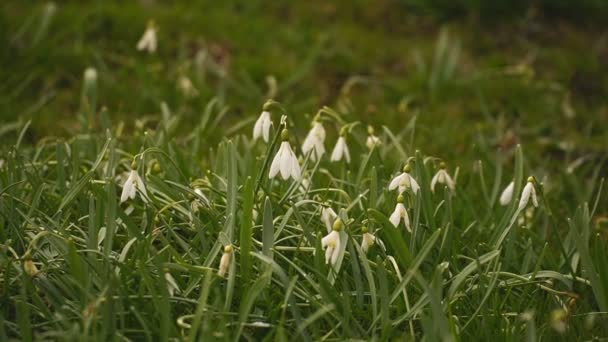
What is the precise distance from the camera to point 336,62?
4984mm

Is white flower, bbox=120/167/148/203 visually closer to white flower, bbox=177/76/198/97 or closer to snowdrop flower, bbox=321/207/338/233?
snowdrop flower, bbox=321/207/338/233

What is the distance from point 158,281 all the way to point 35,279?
13.4 inches

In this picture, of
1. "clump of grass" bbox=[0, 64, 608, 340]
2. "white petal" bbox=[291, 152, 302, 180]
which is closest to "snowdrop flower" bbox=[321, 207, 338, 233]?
"clump of grass" bbox=[0, 64, 608, 340]

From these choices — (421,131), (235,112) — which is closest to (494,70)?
(421,131)

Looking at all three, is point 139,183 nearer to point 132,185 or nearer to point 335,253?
point 132,185

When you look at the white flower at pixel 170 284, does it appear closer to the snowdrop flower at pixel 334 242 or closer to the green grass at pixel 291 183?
the green grass at pixel 291 183

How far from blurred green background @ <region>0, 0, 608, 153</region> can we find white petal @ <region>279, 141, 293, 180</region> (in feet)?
4.44

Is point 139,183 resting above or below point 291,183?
above

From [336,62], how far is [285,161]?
2630 millimetres

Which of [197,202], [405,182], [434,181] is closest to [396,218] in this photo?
[405,182]

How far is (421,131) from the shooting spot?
421 cm

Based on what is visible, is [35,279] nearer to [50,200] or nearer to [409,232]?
[50,200]

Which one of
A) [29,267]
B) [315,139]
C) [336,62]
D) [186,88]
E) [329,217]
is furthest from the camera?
[336,62]

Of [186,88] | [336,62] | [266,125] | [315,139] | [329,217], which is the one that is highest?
[266,125]
